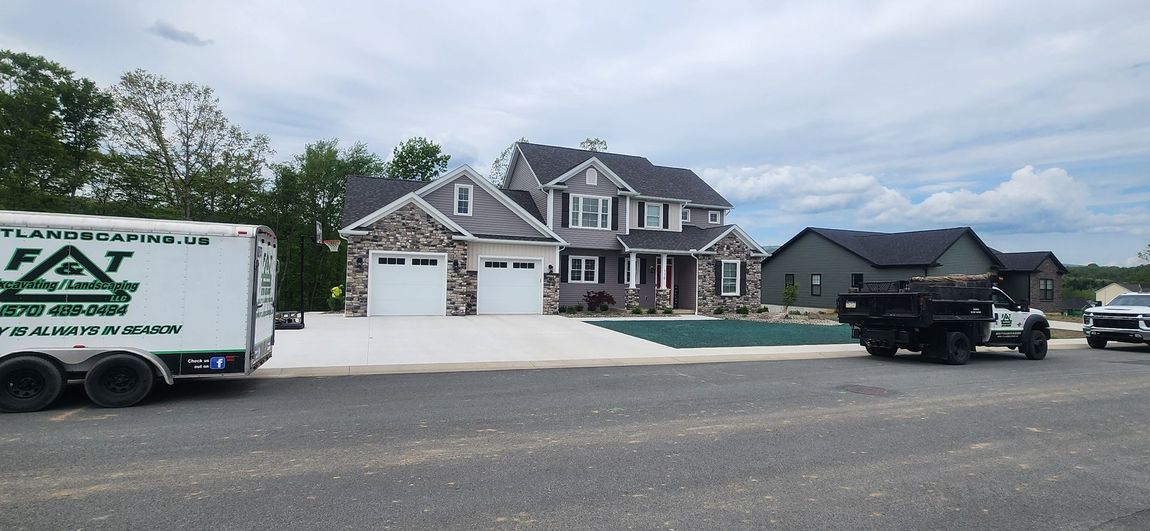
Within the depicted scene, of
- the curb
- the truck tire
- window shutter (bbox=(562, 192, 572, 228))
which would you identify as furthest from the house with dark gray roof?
the truck tire

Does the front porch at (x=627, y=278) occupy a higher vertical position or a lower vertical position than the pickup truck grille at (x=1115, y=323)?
higher

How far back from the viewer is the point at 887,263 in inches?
1337

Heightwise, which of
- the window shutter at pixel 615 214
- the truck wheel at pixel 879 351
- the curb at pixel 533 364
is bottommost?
the curb at pixel 533 364

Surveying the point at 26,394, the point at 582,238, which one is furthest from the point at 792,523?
the point at 582,238

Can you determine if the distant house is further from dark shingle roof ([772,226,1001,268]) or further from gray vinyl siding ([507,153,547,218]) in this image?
gray vinyl siding ([507,153,547,218])

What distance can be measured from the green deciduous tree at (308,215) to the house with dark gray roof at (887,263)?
98.2 feet

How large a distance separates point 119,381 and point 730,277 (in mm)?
25121

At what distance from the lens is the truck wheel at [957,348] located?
1346 centimetres

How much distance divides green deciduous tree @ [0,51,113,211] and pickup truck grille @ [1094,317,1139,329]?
42376 millimetres

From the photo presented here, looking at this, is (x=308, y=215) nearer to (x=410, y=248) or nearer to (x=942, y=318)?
(x=410, y=248)

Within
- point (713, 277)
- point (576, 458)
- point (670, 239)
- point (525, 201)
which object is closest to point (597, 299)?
point (670, 239)

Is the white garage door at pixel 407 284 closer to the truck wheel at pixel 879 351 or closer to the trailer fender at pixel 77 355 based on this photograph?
the trailer fender at pixel 77 355

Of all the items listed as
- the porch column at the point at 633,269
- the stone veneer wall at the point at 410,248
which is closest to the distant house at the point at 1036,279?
the porch column at the point at 633,269

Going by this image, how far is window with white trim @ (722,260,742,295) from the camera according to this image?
28.7 m
